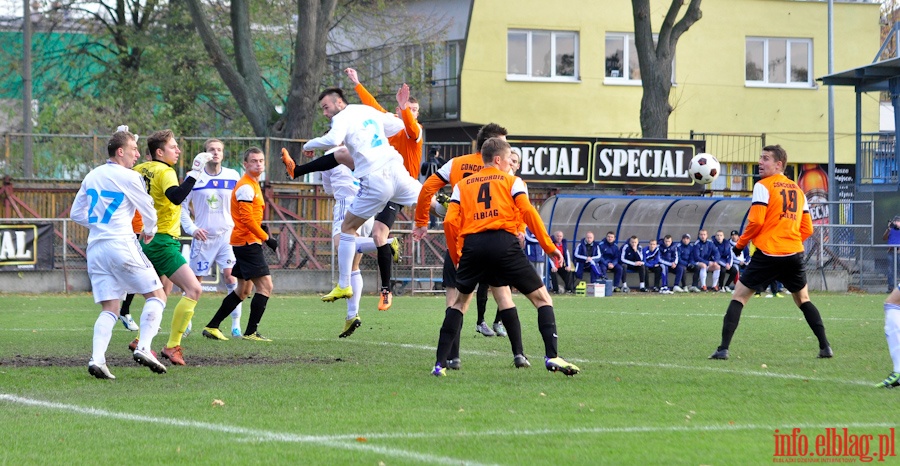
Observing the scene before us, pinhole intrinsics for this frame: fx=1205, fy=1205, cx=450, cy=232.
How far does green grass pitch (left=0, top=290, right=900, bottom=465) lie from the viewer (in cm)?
629

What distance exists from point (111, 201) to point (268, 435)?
11.3 ft

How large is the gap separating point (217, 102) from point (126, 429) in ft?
117

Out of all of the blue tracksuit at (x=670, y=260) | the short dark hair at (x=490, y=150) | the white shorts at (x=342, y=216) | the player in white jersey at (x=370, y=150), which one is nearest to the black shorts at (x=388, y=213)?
the player in white jersey at (x=370, y=150)

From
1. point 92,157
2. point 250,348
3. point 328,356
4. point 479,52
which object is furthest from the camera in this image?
point 479,52

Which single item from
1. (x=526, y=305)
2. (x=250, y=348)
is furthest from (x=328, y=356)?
(x=526, y=305)

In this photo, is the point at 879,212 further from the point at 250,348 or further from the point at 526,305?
the point at 250,348

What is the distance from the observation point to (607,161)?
31875 millimetres

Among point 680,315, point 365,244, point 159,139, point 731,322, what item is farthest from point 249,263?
point 680,315

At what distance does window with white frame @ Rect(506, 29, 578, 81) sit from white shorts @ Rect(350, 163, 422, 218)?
28230 millimetres

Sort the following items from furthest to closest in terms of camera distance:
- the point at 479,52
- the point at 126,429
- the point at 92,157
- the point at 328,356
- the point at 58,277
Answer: the point at 479,52 < the point at 92,157 < the point at 58,277 < the point at 328,356 < the point at 126,429

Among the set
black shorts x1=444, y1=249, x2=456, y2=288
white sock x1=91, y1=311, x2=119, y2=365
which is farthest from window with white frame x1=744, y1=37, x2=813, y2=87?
white sock x1=91, y1=311, x2=119, y2=365

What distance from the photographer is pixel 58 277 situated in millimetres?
26172

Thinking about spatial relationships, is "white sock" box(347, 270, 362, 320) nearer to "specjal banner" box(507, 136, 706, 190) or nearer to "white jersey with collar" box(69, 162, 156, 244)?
"white jersey with collar" box(69, 162, 156, 244)

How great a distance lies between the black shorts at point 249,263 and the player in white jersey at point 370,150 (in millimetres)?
1515
